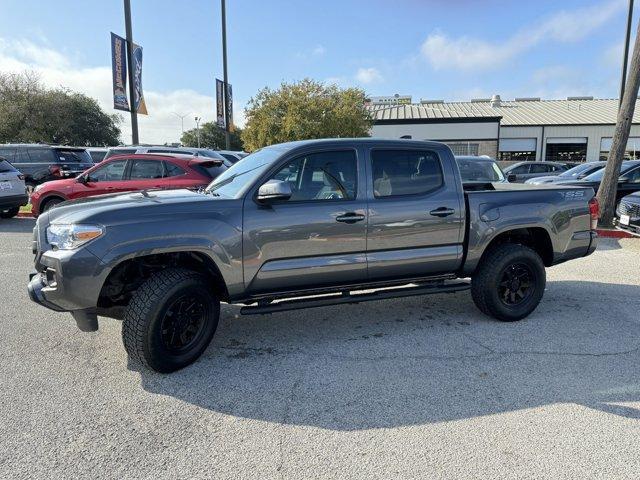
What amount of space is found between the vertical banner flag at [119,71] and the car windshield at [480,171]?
12001mm

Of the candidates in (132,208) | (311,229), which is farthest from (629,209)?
(132,208)

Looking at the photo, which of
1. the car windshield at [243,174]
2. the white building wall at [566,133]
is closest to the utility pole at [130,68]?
the car windshield at [243,174]

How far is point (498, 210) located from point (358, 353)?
2.05 meters

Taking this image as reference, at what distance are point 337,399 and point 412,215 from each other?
186 centimetres

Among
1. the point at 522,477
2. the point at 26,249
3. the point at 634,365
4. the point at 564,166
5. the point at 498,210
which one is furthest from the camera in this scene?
the point at 564,166

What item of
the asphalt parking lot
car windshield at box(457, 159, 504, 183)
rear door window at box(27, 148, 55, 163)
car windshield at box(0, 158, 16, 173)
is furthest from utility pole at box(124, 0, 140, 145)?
the asphalt parking lot

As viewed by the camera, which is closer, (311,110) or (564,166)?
(564,166)

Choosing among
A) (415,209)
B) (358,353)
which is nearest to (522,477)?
(358,353)

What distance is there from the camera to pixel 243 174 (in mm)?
4336

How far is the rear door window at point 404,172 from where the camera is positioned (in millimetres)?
4363

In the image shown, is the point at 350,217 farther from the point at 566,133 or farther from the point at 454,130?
the point at 566,133

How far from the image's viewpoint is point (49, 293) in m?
3.49

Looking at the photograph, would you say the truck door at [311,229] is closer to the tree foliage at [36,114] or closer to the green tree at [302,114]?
the green tree at [302,114]

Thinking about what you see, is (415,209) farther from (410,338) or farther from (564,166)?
(564,166)
